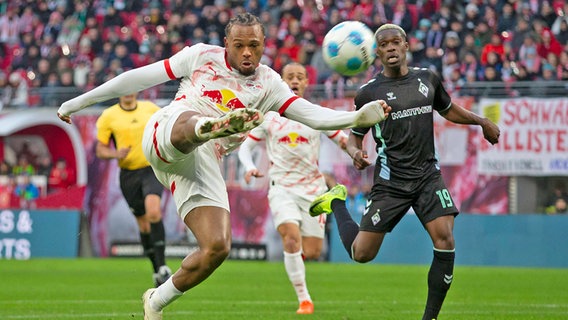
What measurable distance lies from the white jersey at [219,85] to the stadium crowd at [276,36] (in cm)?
1390

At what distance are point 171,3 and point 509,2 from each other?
954 cm

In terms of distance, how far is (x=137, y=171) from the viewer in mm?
14219

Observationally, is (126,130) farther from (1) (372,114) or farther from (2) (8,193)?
(2) (8,193)

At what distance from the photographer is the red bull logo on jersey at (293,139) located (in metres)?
12.1

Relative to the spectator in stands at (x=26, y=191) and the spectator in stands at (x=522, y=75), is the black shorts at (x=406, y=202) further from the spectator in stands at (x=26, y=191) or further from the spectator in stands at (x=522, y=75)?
the spectator in stands at (x=26, y=191)

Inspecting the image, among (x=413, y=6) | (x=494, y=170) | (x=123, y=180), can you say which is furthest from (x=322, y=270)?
(x=413, y=6)

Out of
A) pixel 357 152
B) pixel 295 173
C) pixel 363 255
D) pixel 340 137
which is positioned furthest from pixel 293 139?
A: pixel 357 152

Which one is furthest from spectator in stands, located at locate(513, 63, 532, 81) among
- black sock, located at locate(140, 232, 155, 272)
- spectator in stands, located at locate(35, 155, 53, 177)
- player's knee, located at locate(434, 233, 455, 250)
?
player's knee, located at locate(434, 233, 455, 250)

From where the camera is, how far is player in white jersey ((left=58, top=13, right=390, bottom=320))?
7.72 meters

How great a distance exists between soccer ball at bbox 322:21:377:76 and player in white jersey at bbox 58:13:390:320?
1407 mm

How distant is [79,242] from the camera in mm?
23953

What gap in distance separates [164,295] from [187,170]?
3.16 ft

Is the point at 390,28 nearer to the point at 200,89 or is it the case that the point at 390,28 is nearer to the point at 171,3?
the point at 200,89

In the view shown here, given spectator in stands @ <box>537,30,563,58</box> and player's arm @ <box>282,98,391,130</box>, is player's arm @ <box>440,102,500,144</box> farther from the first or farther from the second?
spectator in stands @ <box>537,30,563,58</box>
